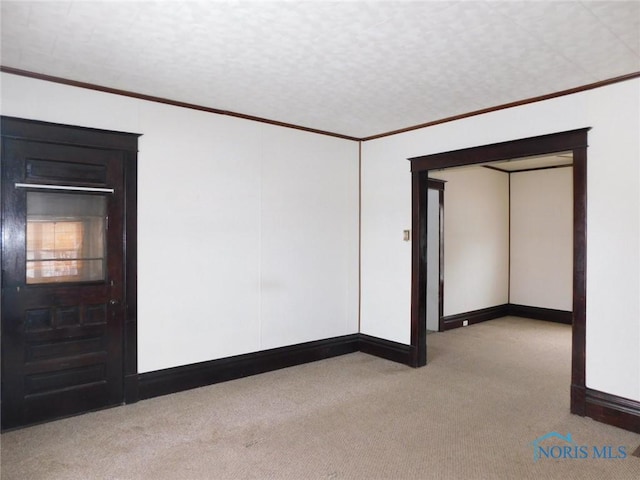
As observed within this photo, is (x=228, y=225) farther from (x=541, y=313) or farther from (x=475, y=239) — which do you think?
(x=541, y=313)

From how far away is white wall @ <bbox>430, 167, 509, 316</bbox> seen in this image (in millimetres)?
6938

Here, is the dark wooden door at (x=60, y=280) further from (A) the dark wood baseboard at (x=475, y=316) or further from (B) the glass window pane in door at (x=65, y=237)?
(A) the dark wood baseboard at (x=475, y=316)

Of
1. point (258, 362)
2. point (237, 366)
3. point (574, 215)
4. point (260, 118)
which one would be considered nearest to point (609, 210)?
point (574, 215)

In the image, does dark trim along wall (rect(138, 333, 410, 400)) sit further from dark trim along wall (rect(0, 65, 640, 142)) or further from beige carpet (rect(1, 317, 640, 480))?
dark trim along wall (rect(0, 65, 640, 142))

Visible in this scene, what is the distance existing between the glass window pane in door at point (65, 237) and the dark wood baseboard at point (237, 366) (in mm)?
1095

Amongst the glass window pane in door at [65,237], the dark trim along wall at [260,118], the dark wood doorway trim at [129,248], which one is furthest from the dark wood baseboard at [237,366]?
the dark trim along wall at [260,118]

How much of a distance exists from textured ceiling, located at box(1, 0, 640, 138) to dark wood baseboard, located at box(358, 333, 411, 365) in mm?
2776

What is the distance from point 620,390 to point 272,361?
125 inches

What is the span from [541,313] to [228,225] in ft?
19.4

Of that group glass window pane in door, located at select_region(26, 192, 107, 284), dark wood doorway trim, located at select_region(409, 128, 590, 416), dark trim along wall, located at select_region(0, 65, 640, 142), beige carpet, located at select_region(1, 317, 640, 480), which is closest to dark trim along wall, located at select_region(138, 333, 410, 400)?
beige carpet, located at select_region(1, 317, 640, 480)

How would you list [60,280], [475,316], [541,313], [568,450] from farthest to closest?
[541,313]
[475,316]
[60,280]
[568,450]

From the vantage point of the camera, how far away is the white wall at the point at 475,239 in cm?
694

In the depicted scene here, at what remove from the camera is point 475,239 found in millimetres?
7383

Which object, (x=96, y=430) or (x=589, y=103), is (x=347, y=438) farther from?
(x=589, y=103)
